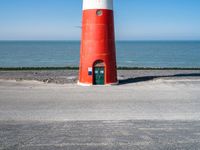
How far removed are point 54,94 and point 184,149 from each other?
936 centimetres

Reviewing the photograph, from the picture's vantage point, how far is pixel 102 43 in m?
18.9

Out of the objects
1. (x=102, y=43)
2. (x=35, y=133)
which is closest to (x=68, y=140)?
(x=35, y=133)

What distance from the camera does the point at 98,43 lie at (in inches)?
743

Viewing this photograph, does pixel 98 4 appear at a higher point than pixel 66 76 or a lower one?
higher

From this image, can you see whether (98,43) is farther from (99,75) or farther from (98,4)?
(98,4)

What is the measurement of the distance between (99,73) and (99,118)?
854 centimetres

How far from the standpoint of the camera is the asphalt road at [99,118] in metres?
8.15

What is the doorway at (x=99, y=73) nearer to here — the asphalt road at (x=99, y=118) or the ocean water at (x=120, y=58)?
the asphalt road at (x=99, y=118)

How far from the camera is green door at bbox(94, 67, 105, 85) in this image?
1912cm

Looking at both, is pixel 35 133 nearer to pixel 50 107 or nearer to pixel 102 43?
pixel 50 107

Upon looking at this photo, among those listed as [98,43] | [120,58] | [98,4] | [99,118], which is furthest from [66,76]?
[120,58]

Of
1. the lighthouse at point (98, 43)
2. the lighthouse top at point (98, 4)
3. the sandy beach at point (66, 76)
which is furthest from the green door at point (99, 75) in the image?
the lighthouse top at point (98, 4)

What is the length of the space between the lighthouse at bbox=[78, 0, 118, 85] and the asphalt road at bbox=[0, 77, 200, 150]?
4.97ft

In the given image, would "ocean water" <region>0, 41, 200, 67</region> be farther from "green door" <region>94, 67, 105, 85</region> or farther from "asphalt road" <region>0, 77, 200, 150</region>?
"asphalt road" <region>0, 77, 200, 150</region>
